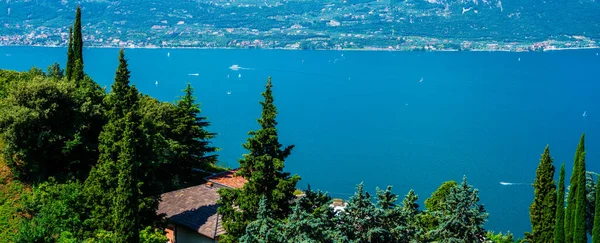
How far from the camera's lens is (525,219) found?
36.4 meters

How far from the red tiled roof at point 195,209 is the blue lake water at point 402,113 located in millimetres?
20435

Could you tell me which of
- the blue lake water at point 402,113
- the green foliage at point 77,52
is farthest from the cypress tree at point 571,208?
the blue lake water at point 402,113

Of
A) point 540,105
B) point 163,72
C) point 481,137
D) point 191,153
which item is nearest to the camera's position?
point 191,153

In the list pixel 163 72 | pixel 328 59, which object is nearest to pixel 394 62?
pixel 328 59

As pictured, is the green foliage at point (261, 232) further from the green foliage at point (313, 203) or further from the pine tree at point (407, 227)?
the pine tree at point (407, 227)

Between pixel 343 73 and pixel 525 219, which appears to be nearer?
pixel 525 219

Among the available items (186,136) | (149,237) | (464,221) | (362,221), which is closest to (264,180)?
(362,221)

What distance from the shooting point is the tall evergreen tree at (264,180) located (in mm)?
13795

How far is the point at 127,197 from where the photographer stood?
13820 mm

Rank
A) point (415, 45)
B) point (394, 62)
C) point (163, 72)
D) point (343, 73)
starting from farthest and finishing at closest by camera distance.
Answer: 1. point (415, 45)
2. point (394, 62)
3. point (343, 73)
4. point (163, 72)

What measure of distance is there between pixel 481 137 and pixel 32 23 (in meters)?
166

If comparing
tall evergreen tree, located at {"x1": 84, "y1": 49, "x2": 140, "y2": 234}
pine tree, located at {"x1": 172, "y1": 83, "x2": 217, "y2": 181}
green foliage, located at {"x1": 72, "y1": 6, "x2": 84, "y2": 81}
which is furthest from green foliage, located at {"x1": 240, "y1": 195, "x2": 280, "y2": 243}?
green foliage, located at {"x1": 72, "y1": 6, "x2": 84, "y2": 81}

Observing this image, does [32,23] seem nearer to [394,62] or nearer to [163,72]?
[163,72]

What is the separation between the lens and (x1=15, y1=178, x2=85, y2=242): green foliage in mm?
14266
